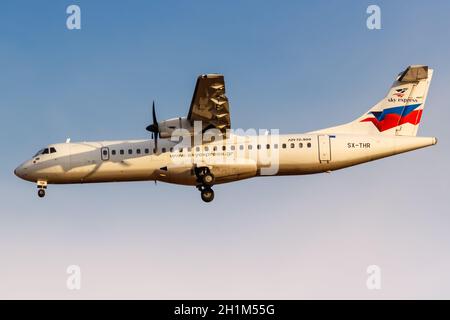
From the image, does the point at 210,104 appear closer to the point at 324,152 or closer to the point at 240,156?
the point at 240,156

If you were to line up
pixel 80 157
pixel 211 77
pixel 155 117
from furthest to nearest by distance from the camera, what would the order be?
pixel 80 157 → pixel 155 117 → pixel 211 77

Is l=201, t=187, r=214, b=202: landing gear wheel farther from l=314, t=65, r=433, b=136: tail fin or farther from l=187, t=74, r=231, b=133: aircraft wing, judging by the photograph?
l=314, t=65, r=433, b=136: tail fin

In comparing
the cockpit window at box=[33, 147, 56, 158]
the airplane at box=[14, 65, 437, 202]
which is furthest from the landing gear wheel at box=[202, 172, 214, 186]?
the cockpit window at box=[33, 147, 56, 158]

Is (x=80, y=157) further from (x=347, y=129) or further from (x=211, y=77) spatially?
(x=347, y=129)

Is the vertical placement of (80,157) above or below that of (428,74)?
below

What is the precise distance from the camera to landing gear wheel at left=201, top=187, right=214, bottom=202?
28.4 meters

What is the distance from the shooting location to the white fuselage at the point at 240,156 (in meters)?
28.0

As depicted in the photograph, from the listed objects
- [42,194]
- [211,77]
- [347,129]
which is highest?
[211,77]

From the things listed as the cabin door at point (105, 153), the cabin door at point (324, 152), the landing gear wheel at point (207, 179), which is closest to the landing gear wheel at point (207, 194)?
the landing gear wheel at point (207, 179)

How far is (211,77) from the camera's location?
959 inches

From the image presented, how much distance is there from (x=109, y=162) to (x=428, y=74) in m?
14.9

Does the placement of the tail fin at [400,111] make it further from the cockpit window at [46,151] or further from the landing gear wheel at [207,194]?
the cockpit window at [46,151]

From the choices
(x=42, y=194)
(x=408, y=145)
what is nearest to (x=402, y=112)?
(x=408, y=145)

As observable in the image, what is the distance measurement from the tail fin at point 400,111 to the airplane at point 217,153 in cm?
5
